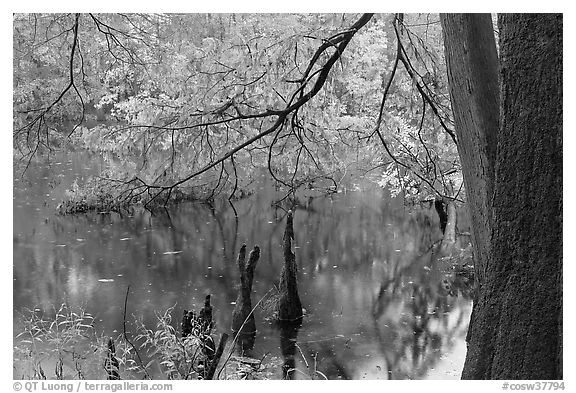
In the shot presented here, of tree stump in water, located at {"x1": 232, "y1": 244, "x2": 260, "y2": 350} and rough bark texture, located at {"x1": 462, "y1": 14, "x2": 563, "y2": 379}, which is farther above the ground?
rough bark texture, located at {"x1": 462, "y1": 14, "x2": 563, "y2": 379}

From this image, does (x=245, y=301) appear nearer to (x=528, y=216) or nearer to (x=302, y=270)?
(x=302, y=270)

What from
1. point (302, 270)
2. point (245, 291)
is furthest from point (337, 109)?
point (302, 270)

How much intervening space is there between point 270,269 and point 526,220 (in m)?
6.01

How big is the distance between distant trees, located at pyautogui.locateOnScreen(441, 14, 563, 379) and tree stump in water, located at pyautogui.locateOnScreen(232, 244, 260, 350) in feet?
11.6

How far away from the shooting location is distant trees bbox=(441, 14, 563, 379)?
176 cm

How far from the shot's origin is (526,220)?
70.2 inches

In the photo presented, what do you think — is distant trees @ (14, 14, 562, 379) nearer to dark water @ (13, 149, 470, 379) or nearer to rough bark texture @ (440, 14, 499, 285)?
rough bark texture @ (440, 14, 499, 285)

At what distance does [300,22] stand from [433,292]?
4.29 metres

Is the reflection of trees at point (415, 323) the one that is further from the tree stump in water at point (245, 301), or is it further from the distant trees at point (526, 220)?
the distant trees at point (526, 220)

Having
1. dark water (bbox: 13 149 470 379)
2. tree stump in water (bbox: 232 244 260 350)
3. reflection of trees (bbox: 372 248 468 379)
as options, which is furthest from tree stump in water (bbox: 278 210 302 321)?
reflection of trees (bbox: 372 248 468 379)
